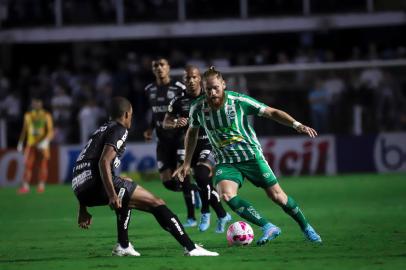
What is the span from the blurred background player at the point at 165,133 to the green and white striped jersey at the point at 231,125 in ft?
10.8

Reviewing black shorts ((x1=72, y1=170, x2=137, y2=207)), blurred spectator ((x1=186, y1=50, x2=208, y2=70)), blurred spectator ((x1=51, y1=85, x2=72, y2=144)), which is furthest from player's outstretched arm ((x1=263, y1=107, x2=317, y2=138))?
blurred spectator ((x1=186, y1=50, x2=208, y2=70))

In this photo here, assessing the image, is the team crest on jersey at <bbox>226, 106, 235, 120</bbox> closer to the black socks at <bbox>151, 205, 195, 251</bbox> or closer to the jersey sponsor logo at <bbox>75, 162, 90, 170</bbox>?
the black socks at <bbox>151, 205, 195, 251</bbox>

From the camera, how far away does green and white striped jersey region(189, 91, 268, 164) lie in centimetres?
1109

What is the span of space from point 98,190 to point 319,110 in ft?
51.0

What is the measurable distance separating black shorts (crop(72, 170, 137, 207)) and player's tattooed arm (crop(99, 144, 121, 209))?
1.04 ft

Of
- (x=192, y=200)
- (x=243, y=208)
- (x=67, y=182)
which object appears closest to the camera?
(x=243, y=208)

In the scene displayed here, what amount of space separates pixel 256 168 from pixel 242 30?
19.8 meters

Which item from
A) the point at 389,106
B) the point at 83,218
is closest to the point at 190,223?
the point at 83,218

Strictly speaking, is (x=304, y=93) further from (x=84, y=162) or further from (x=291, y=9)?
(x=84, y=162)

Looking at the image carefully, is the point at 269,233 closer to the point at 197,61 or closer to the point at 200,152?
the point at 200,152

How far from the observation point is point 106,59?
31.4 m

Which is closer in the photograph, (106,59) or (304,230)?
(304,230)

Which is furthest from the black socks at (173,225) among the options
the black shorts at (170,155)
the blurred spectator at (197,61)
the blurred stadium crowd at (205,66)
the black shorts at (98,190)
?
the blurred spectator at (197,61)

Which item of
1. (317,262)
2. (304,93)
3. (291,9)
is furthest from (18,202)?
(291,9)
